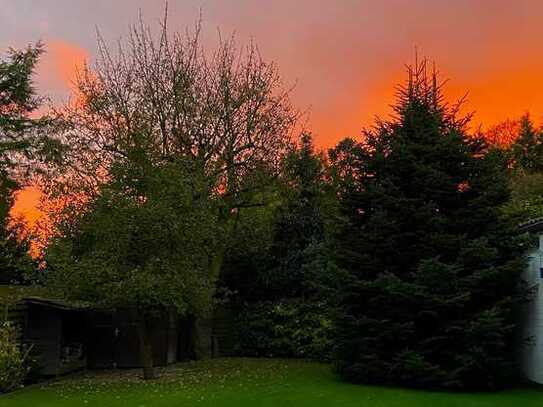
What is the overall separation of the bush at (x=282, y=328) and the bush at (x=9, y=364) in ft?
25.7

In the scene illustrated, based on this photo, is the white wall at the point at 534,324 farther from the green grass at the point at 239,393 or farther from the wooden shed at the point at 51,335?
the wooden shed at the point at 51,335

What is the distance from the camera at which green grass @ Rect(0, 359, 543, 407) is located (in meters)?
9.82

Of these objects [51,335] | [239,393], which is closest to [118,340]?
[51,335]

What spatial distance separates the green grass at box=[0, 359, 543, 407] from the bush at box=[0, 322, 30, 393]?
1.50 ft

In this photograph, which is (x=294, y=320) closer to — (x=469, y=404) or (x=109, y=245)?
(x=109, y=245)

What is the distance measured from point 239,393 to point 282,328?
810 centimetres

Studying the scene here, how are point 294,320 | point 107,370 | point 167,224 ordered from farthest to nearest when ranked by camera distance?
1. point 294,320
2. point 107,370
3. point 167,224

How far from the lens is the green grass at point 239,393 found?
9820 mm

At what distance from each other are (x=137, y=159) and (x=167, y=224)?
1.96 meters

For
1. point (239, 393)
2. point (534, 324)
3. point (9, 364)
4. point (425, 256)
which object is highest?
point (425, 256)

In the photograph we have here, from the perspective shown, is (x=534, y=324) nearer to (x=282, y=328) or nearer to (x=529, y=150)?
(x=282, y=328)

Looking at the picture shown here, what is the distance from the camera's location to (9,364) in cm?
1294

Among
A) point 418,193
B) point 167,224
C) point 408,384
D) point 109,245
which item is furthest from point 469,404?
point 109,245

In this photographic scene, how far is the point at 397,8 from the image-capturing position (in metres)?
15.2
